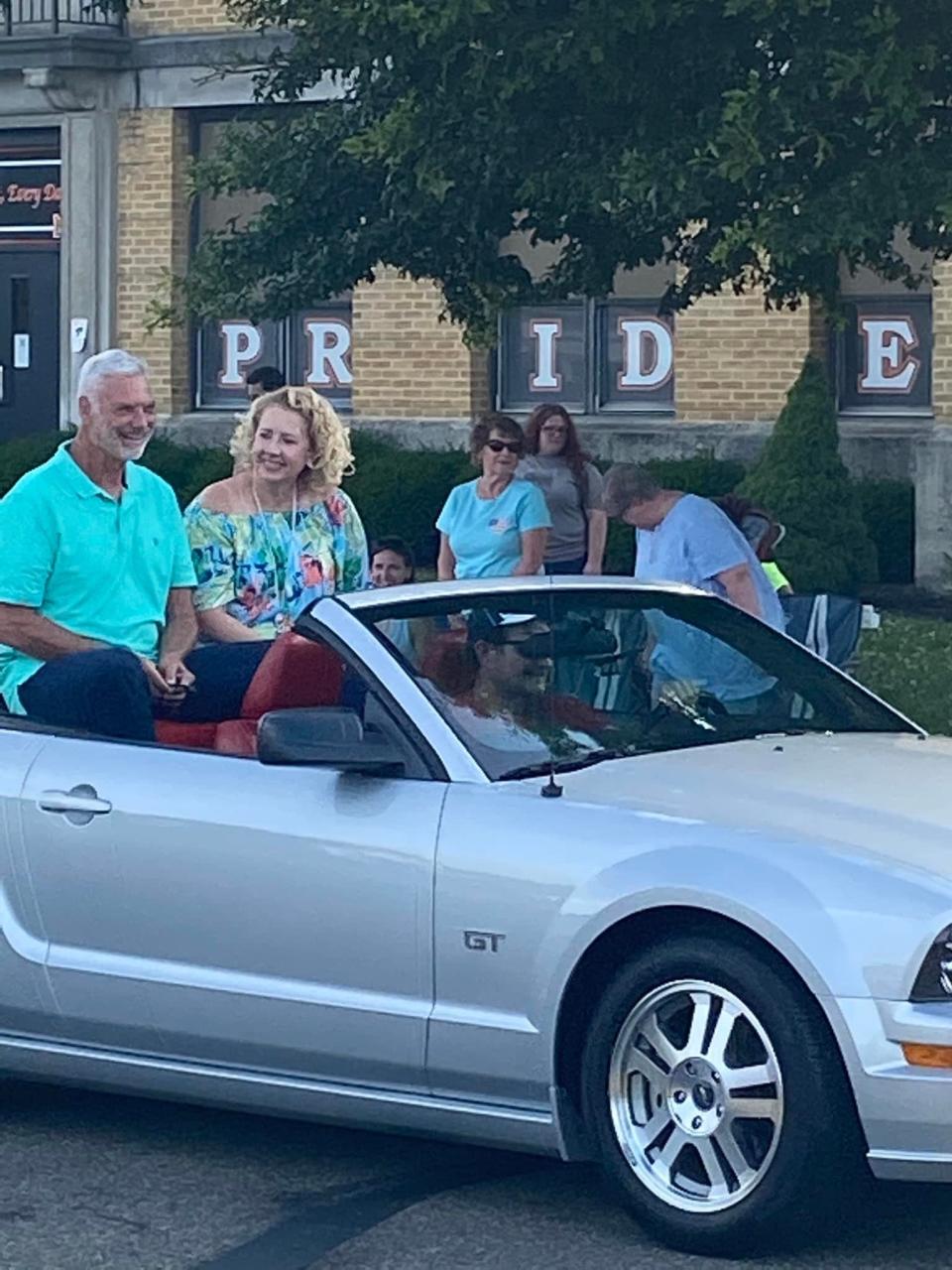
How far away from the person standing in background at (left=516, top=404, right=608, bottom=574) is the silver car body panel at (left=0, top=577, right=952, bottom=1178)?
228 inches

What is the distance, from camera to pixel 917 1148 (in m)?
5.72

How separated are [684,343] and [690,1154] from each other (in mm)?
16808

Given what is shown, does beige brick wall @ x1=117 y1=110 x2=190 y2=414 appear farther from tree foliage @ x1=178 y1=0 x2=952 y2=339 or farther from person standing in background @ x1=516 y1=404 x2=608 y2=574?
person standing in background @ x1=516 y1=404 x2=608 y2=574

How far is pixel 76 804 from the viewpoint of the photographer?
6.93 meters

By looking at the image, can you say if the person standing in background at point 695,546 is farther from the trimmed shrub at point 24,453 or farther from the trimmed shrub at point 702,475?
the trimmed shrub at point 24,453

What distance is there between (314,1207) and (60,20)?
66.0 ft

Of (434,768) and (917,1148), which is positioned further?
(434,768)

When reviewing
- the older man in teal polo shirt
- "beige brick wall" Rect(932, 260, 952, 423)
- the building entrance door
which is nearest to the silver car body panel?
the older man in teal polo shirt

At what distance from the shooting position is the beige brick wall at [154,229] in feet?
82.5

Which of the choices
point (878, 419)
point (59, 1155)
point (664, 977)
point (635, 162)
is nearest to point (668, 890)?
point (664, 977)

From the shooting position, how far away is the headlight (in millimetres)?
5723

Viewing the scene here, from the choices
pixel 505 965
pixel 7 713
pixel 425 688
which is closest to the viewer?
pixel 505 965

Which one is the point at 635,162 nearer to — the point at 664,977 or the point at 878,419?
the point at 664,977

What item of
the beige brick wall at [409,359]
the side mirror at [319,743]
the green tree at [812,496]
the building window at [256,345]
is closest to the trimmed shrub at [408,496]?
the beige brick wall at [409,359]
